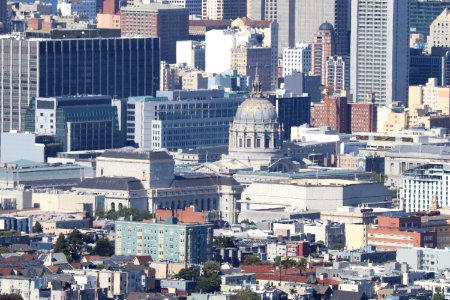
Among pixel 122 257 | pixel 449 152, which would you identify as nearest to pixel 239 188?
pixel 449 152

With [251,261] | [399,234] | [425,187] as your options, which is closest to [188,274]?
[251,261]

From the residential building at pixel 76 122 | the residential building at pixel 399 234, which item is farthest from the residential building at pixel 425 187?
the residential building at pixel 76 122

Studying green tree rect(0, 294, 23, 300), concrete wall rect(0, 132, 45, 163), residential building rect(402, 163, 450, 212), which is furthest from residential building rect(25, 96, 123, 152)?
green tree rect(0, 294, 23, 300)

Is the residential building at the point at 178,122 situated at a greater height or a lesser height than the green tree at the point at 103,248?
greater

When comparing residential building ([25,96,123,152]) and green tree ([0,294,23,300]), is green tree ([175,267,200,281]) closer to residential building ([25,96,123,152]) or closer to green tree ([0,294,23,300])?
green tree ([0,294,23,300])

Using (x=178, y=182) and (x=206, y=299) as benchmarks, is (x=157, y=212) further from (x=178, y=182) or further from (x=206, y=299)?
(x=206, y=299)

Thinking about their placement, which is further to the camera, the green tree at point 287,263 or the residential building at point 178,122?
the residential building at point 178,122

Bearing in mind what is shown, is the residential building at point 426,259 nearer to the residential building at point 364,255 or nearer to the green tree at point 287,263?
the residential building at point 364,255
